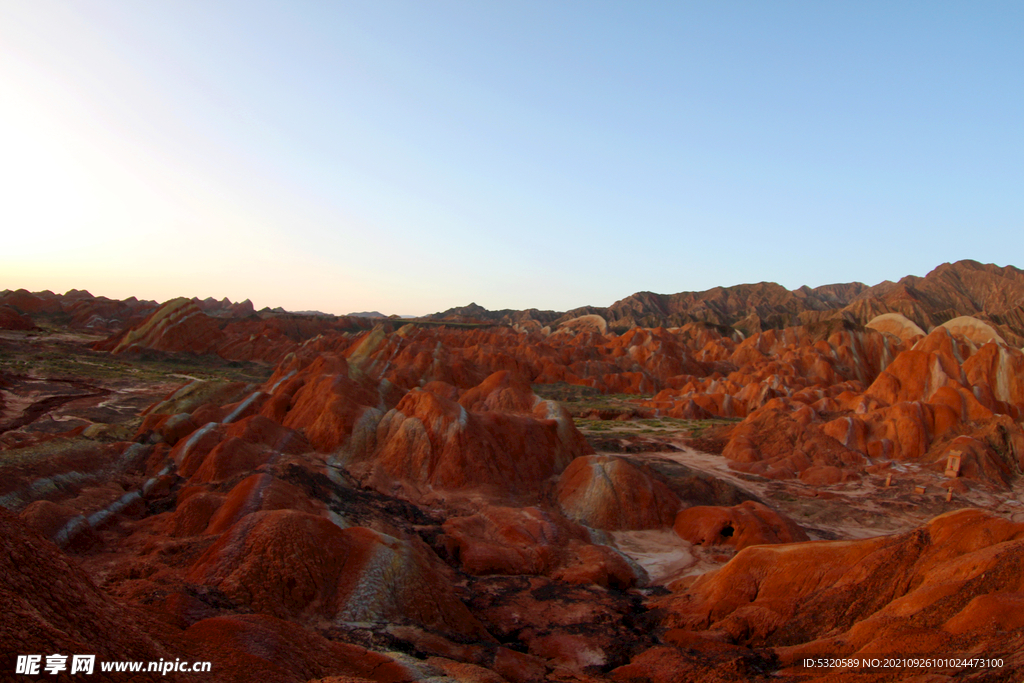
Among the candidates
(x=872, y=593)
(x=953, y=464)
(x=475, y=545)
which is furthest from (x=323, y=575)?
(x=953, y=464)

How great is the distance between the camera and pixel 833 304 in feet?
505

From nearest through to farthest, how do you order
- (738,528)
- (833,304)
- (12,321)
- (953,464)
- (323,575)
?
1. (323,575)
2. (738,528)
3. (953,464)
4. (12,321)
5. (833,304)

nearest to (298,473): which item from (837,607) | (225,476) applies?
(225,476)

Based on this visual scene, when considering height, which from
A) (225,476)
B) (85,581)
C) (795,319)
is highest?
(795,319)

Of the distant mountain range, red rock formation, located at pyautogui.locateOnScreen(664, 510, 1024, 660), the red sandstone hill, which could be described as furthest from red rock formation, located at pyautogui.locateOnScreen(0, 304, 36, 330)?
the distant mountain range

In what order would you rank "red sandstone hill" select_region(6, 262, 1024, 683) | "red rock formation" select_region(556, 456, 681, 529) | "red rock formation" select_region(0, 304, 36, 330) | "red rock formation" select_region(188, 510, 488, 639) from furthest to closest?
"red rock formation" select_region(0, 304, 36, 330)
"red rock formation" select_region(556, 456, 681, 529)
"red rock formation" select_region(188, 510, 488, 639)
"red sandstone hill" select_region(6, 262, 1024, 683)

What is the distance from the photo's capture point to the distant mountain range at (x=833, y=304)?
3413 inches

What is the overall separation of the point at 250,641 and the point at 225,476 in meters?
9.32

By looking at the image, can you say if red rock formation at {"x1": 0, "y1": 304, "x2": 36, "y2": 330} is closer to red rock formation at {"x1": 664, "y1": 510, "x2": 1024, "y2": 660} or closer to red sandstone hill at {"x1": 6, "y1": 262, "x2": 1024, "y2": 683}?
red sandstone hill at {"x1": 6, "y1": 262, "x2": 1024, "y2": 683}

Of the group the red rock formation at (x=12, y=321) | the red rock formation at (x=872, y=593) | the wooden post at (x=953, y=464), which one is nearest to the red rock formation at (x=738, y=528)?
the red rock formation at (x=872, y=593)

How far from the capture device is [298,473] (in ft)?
49.1

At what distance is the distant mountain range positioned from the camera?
284ft

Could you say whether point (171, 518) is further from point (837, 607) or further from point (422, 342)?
point (422, 342)

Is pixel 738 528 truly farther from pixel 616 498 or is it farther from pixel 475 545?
pixel 475 545
